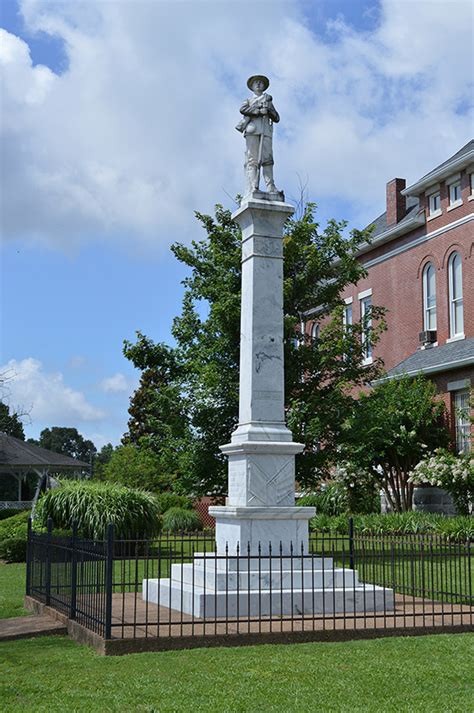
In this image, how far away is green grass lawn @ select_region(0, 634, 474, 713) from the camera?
698 cm

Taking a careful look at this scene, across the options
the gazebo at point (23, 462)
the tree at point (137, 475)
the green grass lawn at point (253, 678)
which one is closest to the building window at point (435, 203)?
the tree at point (137, 475)

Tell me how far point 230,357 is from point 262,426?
7.87 metres

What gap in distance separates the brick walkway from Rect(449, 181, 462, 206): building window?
22.3 meters

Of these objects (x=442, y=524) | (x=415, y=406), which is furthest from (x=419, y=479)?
(x=442, y=524)

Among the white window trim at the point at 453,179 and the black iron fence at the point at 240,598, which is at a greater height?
the white window trim at the point at 453,179

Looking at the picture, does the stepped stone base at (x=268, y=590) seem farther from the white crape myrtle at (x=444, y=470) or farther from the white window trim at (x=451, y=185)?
the white window trim at (x=451, y=185)

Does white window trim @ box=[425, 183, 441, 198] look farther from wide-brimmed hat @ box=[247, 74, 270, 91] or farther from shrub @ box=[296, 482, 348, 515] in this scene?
wide-brimmed hat @ box=[247, 74, 270, 91]

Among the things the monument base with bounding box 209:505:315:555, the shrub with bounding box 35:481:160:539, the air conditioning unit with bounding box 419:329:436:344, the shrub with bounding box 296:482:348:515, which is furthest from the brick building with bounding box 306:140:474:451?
the monument base with bounding box 209:505:315:555

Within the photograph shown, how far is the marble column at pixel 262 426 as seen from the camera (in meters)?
11.5

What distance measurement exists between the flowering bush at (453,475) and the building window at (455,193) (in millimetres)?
8954

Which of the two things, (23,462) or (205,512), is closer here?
(205,512)

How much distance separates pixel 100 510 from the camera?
20328 mm

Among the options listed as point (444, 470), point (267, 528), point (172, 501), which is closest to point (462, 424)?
point (444, 470)

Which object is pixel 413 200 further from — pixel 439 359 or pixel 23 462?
pixel 23 462
